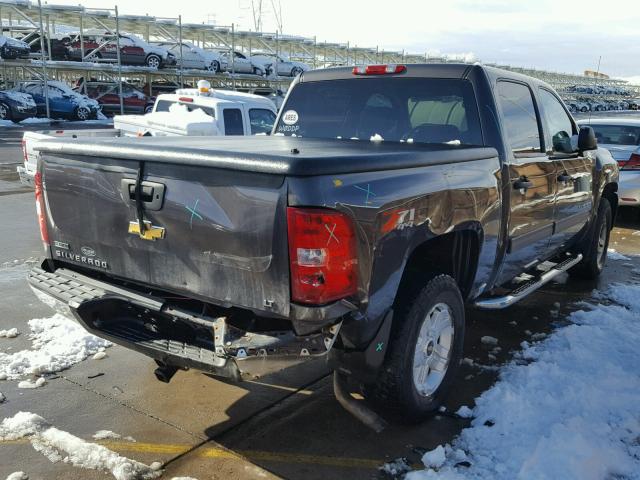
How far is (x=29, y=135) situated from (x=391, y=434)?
274 inches

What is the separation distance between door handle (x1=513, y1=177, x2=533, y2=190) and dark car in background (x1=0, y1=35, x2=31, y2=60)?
88.4ft

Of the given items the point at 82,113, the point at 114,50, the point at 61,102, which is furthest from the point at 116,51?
the point at 61,102

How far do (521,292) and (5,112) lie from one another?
1026 inches

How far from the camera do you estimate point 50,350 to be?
4246 millimetres

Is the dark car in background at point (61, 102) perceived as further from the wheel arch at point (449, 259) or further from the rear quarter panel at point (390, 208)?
the rear quarter panel at point (390, 208)

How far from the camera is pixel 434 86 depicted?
165 inches

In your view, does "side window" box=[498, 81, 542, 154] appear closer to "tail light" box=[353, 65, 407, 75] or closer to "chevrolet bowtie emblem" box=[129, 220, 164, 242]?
"tail light" box=[353, 65, 407, 75]

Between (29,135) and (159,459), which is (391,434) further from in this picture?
(29,135)

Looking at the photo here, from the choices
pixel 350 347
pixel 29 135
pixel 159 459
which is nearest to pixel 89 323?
pixel 159 459

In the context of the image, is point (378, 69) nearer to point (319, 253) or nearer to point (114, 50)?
point (319, 253)

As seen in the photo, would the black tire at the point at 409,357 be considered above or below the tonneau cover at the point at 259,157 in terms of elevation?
below

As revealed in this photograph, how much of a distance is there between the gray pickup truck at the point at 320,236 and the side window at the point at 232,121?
20.6 ft

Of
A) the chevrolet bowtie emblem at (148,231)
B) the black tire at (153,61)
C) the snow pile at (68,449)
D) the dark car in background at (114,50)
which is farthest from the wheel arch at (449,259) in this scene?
the black tire at (153,61)

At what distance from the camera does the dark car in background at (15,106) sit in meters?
24.9
